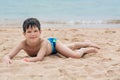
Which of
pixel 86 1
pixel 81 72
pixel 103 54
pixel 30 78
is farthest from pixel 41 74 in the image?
pixel 86 1

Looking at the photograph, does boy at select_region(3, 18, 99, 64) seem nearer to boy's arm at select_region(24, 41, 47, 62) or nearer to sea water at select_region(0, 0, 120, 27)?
boy's arm at select_region(24, 41, 47, 62)

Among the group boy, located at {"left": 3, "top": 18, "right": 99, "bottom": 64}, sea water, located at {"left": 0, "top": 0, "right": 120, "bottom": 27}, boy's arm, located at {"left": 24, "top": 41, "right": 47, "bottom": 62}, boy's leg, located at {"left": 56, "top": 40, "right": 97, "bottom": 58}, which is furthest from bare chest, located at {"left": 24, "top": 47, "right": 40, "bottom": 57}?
sea water, located at {"left": 0, "top": 0, "right": 120, "bottom": 27}

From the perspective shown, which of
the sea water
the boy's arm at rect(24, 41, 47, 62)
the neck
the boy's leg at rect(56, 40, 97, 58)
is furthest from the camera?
the sea water

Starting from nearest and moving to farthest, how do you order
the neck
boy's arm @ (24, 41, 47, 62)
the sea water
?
boy's arm @ (24, 41, 47, 62), the neck, the sea water

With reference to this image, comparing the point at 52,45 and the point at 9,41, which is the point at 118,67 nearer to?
the point at 52,45

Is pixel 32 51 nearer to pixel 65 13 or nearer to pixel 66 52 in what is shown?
pixel 66 52

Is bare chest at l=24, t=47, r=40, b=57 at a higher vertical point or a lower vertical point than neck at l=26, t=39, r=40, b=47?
lower

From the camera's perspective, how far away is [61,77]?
368cm

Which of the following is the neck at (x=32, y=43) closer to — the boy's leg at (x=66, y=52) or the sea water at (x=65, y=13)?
the boy's leg at (x=66, y=52)

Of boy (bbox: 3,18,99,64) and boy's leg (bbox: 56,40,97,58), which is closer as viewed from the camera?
boy (bbox: 3,18,99,64)

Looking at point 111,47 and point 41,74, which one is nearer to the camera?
point 41,74

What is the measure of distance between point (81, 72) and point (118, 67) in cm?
62

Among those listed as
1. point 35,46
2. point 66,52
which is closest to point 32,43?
point 35,46

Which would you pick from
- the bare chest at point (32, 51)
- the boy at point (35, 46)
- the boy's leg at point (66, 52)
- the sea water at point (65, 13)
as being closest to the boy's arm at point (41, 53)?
the boy at point (35, 46)
